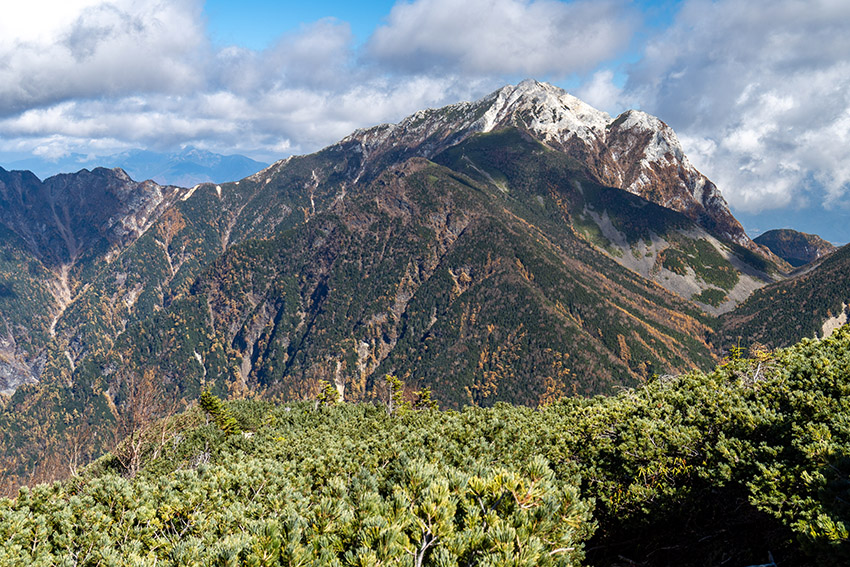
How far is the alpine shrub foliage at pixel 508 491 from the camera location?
12.1 m

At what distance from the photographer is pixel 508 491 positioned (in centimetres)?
1331

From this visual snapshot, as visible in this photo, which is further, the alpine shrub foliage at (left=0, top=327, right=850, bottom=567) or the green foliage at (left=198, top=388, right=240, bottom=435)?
the green foliage at (left=198, top=388, right=240, bottom=435)

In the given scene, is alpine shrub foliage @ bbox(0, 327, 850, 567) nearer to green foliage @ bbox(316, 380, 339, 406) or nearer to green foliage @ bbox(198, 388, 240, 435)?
green foliage @ bbox(198, 388, 240, 435)

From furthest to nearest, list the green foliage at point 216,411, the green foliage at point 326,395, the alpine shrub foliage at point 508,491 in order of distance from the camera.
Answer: the green foliage at point 326,395, the green foliage at point 216,411, the alpine shrub foliage at point 508,491

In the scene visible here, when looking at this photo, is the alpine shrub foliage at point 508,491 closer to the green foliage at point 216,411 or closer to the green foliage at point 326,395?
the green foliage at point 216,411

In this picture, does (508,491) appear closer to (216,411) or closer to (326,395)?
(216,411)

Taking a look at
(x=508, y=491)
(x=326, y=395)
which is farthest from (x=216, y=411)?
(x=508, y=491)

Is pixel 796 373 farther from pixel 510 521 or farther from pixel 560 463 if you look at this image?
pixel 510 521

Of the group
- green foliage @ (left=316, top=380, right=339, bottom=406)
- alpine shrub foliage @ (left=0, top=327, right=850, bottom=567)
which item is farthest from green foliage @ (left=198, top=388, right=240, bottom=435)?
alpine shrub foliage @ (left=0, top=327, right=850, bottom=567)

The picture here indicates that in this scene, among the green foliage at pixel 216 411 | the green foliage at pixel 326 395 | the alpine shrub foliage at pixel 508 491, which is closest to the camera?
the alpine shrub foliage at pixel 508 491

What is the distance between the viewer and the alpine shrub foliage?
1213 cm

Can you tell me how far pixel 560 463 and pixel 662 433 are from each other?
6.62 m

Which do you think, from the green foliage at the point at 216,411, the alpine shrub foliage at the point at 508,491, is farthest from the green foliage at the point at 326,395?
Answer: the alpine shrub foliage at the point at 508,491

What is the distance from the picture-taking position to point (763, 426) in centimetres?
2236
